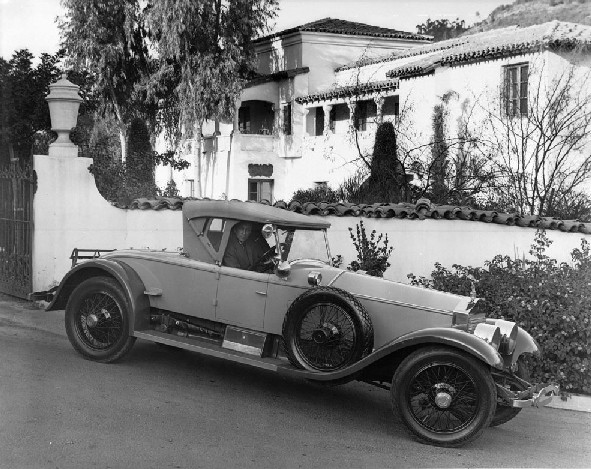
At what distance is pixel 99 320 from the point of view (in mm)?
7473

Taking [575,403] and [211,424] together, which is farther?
[575,403]

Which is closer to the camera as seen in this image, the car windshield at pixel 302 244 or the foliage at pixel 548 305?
the car windshield at pixel 302 244

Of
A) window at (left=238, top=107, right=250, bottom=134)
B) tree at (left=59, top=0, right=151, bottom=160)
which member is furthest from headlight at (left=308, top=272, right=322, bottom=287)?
window at (left=238, top=107, right=250, bottom=134)

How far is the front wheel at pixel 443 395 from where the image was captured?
17.9 ft

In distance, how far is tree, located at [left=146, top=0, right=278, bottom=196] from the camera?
29.2 meters

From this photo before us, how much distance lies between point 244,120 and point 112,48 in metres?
10.0

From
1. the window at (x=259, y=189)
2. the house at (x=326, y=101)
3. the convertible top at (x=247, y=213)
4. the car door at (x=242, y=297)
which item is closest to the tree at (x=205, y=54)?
the house at (x=326, y=101)

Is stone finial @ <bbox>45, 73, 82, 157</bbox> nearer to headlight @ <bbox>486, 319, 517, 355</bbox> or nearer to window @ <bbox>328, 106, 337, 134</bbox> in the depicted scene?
headlight @ <bbox>486, 319, 517, 355</bbox>

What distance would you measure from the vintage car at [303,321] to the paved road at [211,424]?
307mm

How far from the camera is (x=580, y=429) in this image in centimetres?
648

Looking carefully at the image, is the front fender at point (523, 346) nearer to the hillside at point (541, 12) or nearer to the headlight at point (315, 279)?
the headlight at point (315, 279)

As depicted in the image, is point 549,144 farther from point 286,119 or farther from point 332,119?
point 286,119

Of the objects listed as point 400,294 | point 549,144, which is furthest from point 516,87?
point 400,294

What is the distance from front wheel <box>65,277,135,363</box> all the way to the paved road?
0.16m
